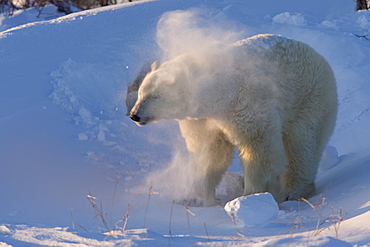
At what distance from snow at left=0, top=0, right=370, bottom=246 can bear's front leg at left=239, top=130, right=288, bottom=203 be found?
352 millimetres

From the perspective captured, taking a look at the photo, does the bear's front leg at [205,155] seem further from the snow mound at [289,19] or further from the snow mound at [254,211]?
the snow mound at [289,19]

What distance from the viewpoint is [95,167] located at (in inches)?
215

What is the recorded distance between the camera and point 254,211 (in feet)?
11.4

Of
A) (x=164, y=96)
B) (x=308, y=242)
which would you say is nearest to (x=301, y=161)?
(x=164, y=96)

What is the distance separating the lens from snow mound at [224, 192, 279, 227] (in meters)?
3.46

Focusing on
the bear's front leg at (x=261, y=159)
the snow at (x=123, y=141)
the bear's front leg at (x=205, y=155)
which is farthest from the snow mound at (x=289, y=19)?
the bear's front leg at (x=261, y=159)

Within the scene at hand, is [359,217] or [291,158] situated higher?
[359,217]

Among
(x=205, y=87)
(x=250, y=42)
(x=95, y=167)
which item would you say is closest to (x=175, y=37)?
(x=250, y=42)

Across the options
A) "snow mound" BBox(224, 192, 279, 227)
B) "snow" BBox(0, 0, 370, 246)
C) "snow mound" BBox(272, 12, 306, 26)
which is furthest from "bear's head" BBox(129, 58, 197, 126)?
"snow mound" BBox(272, 12, 306, 26)

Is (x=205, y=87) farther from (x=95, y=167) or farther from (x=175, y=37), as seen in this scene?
(x=95, y=167)

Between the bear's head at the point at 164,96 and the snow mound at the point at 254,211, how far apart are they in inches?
43.5

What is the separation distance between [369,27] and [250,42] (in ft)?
22.4

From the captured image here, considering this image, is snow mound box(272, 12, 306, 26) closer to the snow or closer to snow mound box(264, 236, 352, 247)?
the snow

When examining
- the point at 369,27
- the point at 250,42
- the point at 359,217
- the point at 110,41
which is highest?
the point at 250,42
